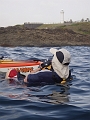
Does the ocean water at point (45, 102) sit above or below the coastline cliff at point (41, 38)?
above

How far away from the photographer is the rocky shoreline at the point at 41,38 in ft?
147

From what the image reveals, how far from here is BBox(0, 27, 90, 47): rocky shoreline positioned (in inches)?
1769

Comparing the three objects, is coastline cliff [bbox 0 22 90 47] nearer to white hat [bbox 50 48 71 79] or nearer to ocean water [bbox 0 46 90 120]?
white hat [bbox 50 48 71 79]

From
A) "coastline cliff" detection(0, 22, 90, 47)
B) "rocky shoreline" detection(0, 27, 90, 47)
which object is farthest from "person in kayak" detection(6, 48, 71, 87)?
"coastline cliff" detection(0, 22, 90, 47)

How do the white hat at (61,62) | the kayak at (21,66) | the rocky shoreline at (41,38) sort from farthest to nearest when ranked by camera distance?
the rocky shoreline at (41,38)
the kayak at (21,66)
the white hat at (61,62)

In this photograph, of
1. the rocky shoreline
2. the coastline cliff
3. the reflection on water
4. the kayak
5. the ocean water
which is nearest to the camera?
the ocean water

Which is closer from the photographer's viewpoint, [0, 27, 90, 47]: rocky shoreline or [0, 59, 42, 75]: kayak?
[0, 59, 42, 75]: kayak

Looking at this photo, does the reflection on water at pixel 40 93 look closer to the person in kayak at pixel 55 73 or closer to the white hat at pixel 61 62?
the person in kayak at pixel 55 73

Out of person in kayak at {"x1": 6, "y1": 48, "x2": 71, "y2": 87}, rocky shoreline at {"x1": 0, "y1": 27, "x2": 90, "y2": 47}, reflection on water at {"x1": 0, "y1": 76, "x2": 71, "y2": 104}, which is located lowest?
rocky shoreline at {"x1": 0, "y1": 27, "x2": 90, "y2": 47}

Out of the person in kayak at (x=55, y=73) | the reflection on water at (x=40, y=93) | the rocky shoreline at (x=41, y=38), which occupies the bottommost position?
the rocky shoreline at (x=41, y=38)

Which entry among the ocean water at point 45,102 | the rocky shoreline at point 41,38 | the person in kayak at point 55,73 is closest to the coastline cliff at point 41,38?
the rocky shoreline at point 41,38

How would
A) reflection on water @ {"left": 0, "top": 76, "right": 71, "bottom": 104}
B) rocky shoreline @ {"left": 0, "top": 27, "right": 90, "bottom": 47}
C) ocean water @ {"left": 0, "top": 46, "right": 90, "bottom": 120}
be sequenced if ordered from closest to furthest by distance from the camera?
ocean water @ {"left": 0, "top": 46, "right": 90, "bottom": 120} < reflection on water @ {"left": 0, "top": 76, "right": 71, "bottom": 104} < rocky shoreline @ {"left": 0, "top": 27, "right": 90, "bottom": 47}

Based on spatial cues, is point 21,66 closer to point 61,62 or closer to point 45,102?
point 61,62

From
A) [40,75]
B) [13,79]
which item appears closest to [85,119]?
[40,75]
